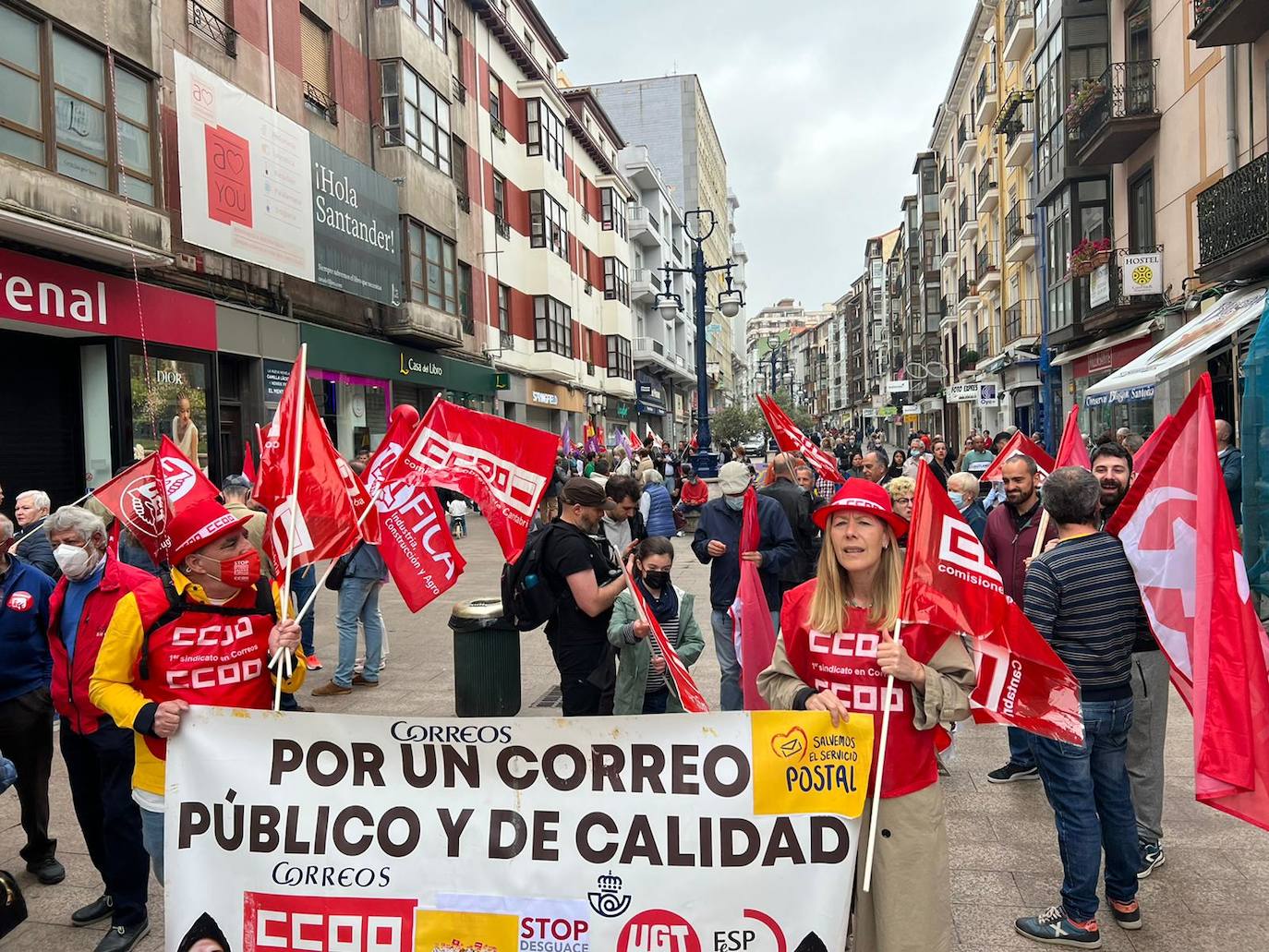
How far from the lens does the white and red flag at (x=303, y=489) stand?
427cm

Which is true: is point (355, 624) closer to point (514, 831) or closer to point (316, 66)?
point (514, 831)

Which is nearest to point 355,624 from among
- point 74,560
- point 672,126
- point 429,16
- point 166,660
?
point 74,560

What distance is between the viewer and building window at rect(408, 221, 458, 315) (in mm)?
21905

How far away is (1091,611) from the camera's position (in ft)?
12.2

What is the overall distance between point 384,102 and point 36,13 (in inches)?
394

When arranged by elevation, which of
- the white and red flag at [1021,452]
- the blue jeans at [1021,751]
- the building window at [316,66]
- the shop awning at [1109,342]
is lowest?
the blue jeans at [1021,751]

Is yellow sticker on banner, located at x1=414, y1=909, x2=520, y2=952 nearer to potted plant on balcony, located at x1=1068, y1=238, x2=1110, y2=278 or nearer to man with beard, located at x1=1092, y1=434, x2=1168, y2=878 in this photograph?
man with beard, located at x1=1092, y1=434, x2=1168, y2=878

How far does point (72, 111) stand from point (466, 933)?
498 inches

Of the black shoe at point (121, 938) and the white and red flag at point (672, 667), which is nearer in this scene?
the black shoe at point (121, 938)

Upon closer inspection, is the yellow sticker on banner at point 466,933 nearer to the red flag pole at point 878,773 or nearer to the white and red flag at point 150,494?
the red flag pole at point 878,773

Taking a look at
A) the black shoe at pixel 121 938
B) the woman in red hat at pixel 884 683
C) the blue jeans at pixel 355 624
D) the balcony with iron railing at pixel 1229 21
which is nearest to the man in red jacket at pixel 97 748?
the black shoe at pixel 121 938

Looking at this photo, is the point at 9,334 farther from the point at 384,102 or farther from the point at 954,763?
the point at 954,763

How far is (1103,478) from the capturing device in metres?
5.49

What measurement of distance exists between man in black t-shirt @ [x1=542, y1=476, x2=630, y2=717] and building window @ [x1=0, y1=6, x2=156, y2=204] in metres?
10.1
